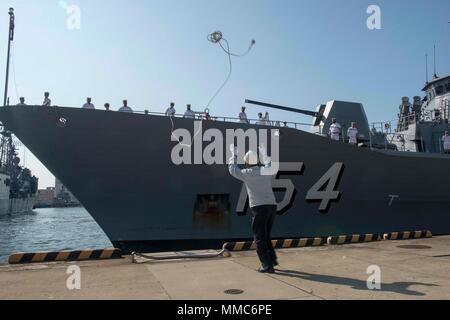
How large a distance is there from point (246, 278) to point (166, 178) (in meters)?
7.00

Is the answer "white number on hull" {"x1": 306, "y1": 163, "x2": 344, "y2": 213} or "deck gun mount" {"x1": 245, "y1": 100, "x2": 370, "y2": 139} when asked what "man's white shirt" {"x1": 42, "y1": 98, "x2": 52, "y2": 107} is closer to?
"deck gun mount" {"x1": 245, "y1": 100, "x2": 370, "y2": 139}

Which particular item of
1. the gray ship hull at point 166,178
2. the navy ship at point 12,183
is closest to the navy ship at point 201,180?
the gray ship hull at point 166,178

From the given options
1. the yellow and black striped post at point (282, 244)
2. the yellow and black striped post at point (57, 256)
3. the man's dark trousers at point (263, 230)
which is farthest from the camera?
the yellow and black striped post at point (282, 244)

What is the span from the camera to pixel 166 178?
1121 centimetres

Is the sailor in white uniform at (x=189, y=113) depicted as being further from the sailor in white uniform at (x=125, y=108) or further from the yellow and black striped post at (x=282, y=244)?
the yellow and black striped post at (x=282, y=244)

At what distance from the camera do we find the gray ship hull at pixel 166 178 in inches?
416

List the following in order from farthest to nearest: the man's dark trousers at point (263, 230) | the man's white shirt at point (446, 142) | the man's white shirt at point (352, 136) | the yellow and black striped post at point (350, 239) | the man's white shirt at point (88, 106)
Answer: the man's white shirt at point (446, 142)
the man's white shirt at point (352, 136)
the man's white shirt at point (88, 106)
the yellow and black striped post at point (350, 239)
the man's dark trousers at point (263, 230)

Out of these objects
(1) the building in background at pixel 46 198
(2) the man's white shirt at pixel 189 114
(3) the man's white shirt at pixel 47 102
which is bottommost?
(1) the building in background at pixel 46 198

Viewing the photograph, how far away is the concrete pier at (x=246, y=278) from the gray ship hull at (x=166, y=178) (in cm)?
505

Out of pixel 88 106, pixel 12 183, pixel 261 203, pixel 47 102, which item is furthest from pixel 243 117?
pixel 12 183

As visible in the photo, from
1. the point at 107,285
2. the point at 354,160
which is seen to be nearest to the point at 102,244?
the point at 354,160

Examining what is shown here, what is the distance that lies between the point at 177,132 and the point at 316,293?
7.92 meters

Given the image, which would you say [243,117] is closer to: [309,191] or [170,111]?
[170,111]
